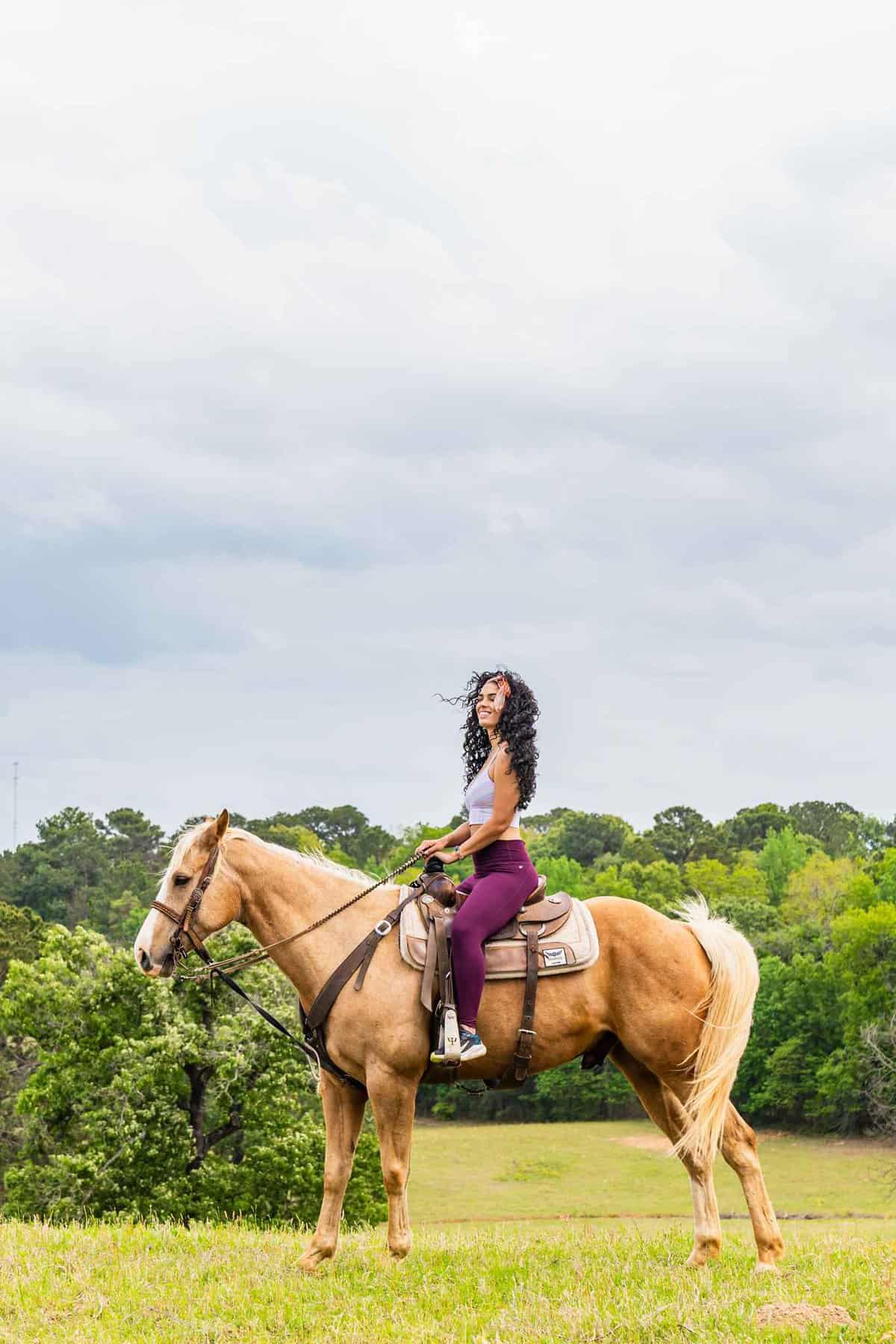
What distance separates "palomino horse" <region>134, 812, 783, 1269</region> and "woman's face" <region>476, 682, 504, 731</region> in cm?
162

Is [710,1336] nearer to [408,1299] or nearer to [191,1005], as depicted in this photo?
[408,1299]

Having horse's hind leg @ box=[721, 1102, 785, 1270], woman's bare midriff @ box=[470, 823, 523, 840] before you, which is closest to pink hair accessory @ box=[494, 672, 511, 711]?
woman's bare midriff @ box=[470, 823, 523, 840]

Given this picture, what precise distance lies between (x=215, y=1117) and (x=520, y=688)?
91.6 feet

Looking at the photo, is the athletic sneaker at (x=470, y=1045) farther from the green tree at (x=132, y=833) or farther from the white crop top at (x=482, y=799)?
the green tree at (x=132, y=833)

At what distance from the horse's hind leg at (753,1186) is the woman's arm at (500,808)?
2476 mm

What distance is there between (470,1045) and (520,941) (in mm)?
849

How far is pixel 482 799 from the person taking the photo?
30.0 ft

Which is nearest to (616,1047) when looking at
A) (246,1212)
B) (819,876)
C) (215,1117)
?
(246,1212)

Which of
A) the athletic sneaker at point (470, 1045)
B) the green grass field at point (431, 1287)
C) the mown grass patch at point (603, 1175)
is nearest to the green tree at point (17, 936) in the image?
the mown grass patch at point (603, 1175)

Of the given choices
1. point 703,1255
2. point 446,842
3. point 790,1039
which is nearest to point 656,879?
point 790,1039

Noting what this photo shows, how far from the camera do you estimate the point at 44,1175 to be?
30156 millimetres

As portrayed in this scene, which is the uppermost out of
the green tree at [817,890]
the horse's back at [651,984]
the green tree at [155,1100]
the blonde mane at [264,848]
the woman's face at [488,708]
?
the woman's face at [488,708]

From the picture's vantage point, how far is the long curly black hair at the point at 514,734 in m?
9.22

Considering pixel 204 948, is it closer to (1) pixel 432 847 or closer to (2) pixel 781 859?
(1) pixel 432 847
